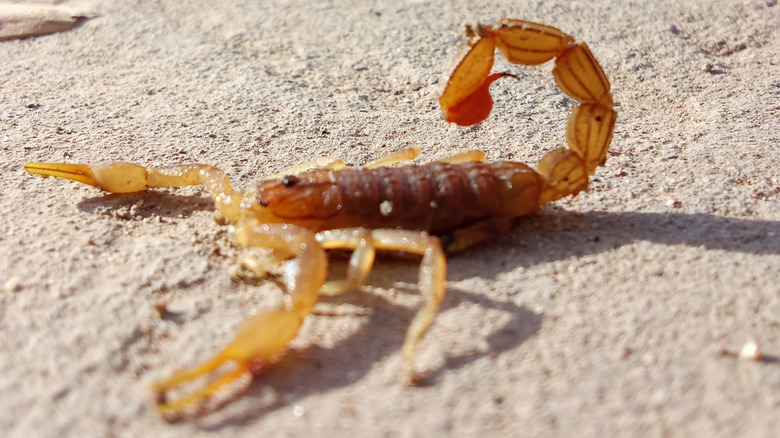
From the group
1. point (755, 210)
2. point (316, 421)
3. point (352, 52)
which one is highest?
point (352, 52)

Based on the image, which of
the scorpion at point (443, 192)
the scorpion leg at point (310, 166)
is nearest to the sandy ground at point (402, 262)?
the scorpion at point (443, 192)

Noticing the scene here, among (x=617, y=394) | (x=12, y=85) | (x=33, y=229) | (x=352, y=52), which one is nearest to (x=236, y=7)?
A: (x=352, y=52)

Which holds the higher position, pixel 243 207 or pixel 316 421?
pixel 243 207

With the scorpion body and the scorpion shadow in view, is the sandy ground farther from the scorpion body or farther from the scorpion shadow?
the scorpion body

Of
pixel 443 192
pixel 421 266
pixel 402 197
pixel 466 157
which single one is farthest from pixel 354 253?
pixel 466 157

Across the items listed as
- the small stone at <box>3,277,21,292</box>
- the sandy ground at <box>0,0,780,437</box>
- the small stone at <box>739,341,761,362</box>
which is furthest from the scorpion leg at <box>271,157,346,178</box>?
the small stone at <box>739,341,761,362</box>

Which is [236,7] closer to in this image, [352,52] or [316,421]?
[352,52]
